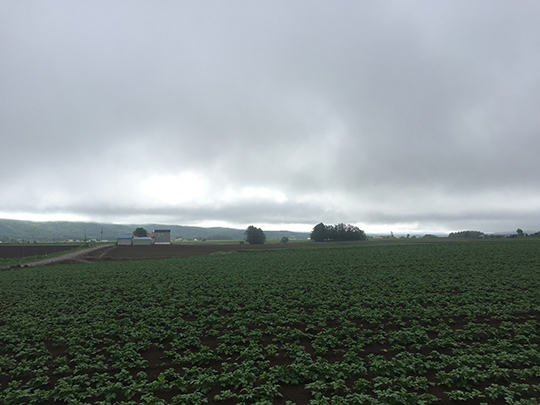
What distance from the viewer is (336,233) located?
428 ft

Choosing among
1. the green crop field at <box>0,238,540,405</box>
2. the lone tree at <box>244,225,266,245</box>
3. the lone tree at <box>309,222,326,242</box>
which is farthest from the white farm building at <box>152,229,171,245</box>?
the green crop field at <box>0,238,540,405</box>

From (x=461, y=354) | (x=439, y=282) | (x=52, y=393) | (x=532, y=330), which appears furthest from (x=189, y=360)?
(x=439, y=282)

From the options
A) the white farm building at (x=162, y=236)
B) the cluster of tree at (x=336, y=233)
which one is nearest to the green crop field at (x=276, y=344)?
the cluster of tree at (x=336, y=233)

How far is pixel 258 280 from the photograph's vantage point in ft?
100

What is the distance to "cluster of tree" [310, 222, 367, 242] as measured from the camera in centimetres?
12862

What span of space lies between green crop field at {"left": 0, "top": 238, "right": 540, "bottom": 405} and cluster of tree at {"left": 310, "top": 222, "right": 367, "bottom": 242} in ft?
335

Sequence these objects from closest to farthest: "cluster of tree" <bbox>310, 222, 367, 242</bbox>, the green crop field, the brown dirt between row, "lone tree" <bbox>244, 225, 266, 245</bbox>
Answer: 1. the green crop field
2. the brown dirt between row
3. "cluster of tree" <bbox>310, 222, 367, 242</bbox>
4. "lone tree" <bbox>244, 225, 266, 245</bbox>

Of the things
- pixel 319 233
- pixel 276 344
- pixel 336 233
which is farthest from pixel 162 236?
pixel 276 344

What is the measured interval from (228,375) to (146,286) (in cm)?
2117

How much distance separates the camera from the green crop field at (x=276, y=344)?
9.57m

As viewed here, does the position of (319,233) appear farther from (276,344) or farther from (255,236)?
(276,344)

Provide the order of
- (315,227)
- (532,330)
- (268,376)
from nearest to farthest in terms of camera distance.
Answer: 1. (268,376)
2. (532,330)
3. (315,227)

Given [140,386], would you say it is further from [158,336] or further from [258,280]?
[258,280]

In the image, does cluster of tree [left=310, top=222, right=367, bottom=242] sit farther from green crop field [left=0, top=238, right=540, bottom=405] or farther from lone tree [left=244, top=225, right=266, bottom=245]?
green crop field [left=0, top=238, right=540, bottom=405]
